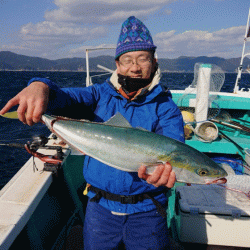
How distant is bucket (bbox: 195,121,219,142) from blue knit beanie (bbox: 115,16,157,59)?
4.59 m

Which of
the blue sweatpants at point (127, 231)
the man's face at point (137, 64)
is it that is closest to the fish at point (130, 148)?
the man's face at point (137, 64)

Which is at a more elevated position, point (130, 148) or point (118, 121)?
point (118, 121)

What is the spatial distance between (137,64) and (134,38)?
39cm

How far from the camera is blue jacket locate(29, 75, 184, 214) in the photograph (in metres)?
2.61

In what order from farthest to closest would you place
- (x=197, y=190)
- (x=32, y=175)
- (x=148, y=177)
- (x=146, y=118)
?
(x=197, y=190) → (x=32, y=175) → (x=146, y=118) → (x=148, y=177)

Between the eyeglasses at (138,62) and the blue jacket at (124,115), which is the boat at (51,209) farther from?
the eyeglasses at (138,62)

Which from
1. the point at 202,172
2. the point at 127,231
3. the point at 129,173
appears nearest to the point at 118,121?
the point at 129,173

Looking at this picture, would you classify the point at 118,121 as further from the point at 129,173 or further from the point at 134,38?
the point at 134,38

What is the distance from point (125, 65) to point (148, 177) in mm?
1582

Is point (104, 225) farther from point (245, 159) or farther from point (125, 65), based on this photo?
point (245, 159)

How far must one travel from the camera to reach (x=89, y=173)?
279 centimetres

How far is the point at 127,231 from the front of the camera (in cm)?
274

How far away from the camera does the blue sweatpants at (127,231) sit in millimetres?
2721

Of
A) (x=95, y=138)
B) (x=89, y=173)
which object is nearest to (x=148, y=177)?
(x=95, y=138)
